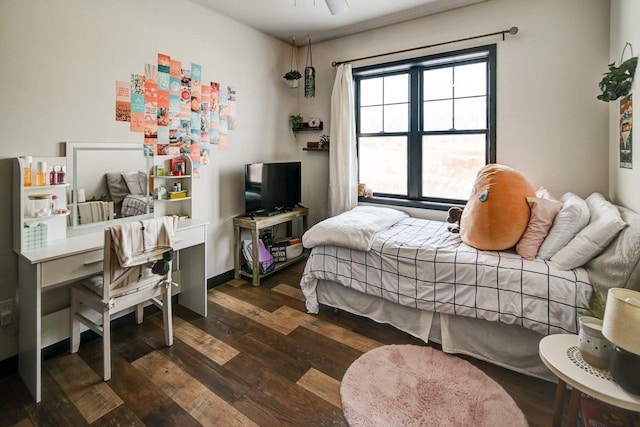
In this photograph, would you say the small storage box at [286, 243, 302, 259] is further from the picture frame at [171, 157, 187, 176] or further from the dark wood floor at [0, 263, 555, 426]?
the picture frame at [171, 157, 187, 176]

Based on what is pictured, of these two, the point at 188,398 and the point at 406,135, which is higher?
the point at 406,135

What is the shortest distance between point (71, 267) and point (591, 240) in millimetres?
2885

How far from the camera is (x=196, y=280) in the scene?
2719 millimetres

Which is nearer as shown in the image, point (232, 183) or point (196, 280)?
point (196, 280)

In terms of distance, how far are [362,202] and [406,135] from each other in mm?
869

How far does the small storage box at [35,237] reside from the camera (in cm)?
190

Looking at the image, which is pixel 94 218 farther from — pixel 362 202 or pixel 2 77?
pixel 362 202

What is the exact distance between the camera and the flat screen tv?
3312mm

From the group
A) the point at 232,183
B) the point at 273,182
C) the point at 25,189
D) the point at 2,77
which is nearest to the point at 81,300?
the point at 25,189

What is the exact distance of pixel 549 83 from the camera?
Result: 269 cm

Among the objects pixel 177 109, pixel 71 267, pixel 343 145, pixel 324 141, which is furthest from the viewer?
pixel 324 141

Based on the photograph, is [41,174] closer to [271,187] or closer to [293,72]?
[271,187]

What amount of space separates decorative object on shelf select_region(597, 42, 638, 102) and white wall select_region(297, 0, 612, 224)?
52cm

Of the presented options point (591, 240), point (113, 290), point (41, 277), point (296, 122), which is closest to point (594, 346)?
point (591, 240)
